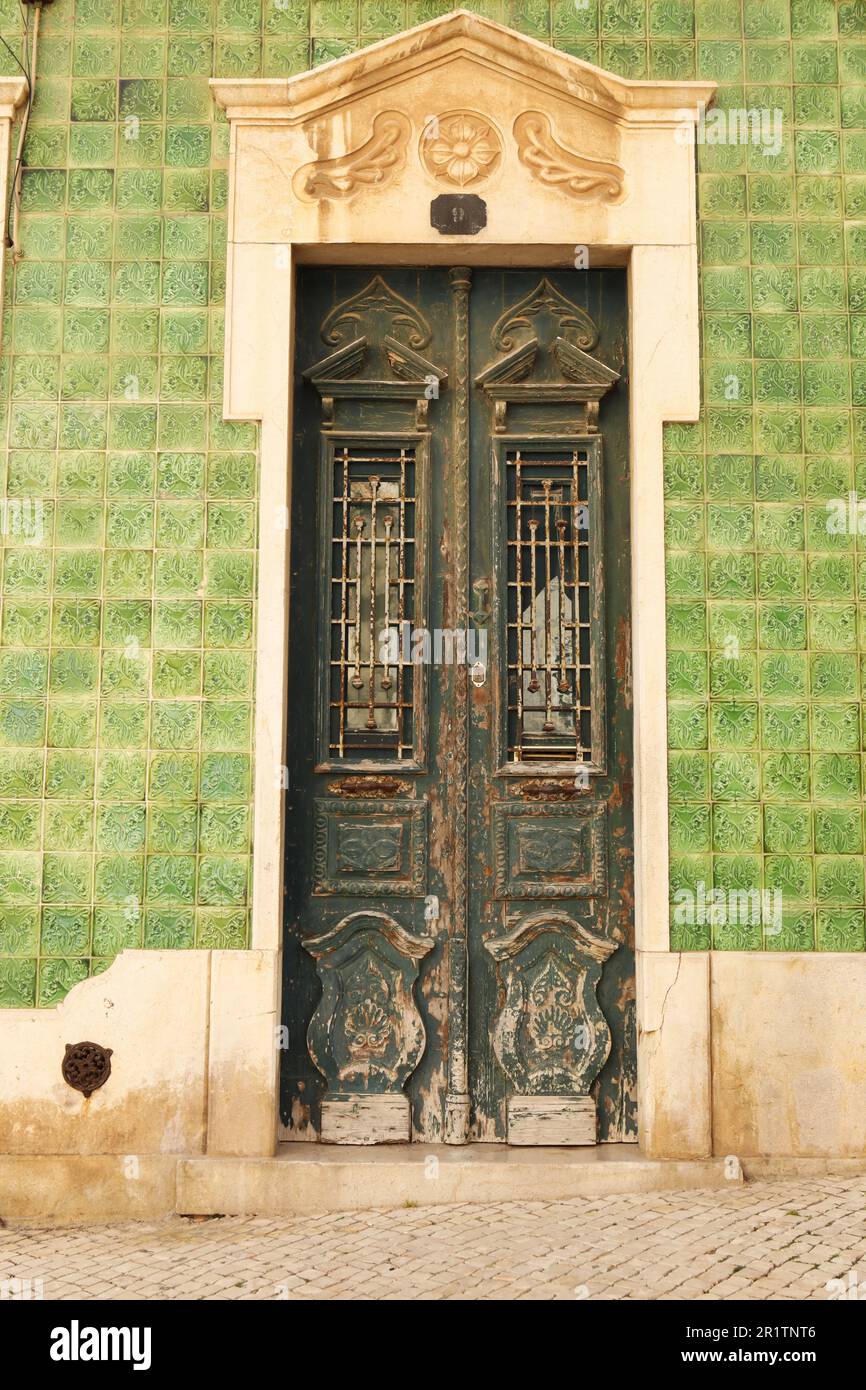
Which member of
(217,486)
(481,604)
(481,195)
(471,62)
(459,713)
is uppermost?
(471,62)

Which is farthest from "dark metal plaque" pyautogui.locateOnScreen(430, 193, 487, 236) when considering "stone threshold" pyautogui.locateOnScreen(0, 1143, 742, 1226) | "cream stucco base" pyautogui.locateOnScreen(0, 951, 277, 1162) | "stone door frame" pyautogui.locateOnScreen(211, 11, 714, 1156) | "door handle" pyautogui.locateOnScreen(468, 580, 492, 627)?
"stone threshold" pyautogui.locateOnScreen(0, 1143, 742, 1226)

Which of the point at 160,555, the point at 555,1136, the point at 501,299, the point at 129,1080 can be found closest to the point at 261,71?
the point at 501,299

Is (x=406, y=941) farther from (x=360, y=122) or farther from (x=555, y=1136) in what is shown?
(x=360, y=122)

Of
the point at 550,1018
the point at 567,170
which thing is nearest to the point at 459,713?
the point at 550,1018

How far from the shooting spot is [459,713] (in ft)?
19.0

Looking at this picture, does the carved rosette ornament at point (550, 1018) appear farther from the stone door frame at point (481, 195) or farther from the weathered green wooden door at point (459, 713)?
the stone door frame at point (481, 195)

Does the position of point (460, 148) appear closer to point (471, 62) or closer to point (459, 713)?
point (471, 62)

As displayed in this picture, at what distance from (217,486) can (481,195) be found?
176cm

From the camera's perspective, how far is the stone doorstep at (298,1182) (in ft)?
17.3

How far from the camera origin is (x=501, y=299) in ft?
19.8

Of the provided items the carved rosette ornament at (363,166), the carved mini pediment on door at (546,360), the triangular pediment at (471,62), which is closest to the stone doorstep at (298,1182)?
the carved mini pediment on door at (546,360)

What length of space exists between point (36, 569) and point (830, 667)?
11.4ft

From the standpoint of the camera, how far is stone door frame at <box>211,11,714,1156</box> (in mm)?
5648

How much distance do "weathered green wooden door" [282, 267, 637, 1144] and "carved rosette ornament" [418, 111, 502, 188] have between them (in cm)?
45
